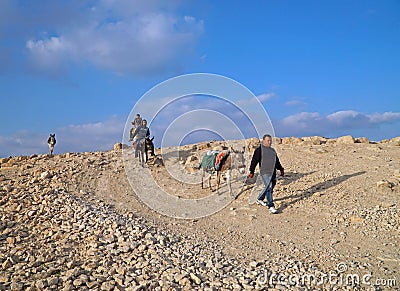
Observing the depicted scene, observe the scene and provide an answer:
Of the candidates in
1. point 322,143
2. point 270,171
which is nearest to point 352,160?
point 322,143

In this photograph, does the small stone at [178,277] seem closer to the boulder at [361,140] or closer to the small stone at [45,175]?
the small stone at [45,175]

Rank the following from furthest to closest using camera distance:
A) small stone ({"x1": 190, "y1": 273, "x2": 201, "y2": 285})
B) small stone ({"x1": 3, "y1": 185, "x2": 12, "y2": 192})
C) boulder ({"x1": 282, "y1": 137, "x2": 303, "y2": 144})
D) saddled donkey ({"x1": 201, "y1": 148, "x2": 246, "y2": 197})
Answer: boulder ({"x1": 282, "y1": 137, "x2": 303, "y2": 144}), saddled donkey ({"x1": 201, "y1": 148, "x2": 246, "y2": 197}), small stone ({"x1": 3, "y1": 185, "x2": 12, "y2": 192}), small stone ({"x1": 190, "y1": 273, "x2": 201, "y2": 285})

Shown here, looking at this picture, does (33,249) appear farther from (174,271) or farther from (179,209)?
(179,209)

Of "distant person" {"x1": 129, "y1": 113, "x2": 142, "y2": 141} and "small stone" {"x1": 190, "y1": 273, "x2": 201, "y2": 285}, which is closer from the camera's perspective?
"small stone" {"x1": 190, "y1": 273, "x2": 201, "y2": 285}

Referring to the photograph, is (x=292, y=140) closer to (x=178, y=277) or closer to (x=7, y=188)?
(x=7, y=188)

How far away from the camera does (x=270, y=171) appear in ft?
32.1

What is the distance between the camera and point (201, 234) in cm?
855

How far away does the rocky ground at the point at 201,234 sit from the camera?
19.8 feet

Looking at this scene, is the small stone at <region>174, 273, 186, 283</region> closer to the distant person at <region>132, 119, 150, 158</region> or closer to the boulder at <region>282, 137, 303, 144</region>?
the distant person at <region>132, 119, 150, 158</region>

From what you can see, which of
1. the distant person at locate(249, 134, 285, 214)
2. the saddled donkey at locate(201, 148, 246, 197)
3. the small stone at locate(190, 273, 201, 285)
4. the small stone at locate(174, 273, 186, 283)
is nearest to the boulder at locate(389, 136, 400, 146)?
the saddled donkey at locate(201, 148, 246, 197)

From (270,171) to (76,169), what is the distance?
813 cm

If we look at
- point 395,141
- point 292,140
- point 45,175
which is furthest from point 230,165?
point 395,141

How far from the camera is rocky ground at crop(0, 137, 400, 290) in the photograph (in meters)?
6.04

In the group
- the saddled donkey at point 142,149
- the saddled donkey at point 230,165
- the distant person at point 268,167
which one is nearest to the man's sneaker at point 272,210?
the distant person at point 268,167
